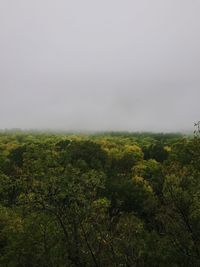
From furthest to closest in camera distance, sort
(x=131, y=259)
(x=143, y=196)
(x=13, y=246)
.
→ (x=143, y=196), (x=13, y=246), (x=131, y=259)

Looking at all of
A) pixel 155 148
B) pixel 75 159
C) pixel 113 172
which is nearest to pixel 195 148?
pixel 113 172

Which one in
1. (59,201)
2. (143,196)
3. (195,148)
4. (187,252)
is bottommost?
(143,196)

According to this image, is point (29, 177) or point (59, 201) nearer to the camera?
point (59, 201)

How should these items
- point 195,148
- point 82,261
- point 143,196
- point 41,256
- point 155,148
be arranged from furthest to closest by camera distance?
1. point 155,148
2. point 143,196
3. point 41,256
4. point 195,148
5. point 82,261

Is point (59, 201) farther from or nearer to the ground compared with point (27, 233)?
farther from the ground

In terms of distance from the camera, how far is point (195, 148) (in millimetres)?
37312

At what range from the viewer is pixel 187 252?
107 feet

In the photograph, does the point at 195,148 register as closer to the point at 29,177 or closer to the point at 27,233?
the point at 29,177

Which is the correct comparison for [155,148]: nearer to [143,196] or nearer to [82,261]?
[143,196]

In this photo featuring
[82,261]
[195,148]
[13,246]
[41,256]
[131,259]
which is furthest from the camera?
[13,246]

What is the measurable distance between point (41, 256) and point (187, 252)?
14401 mm

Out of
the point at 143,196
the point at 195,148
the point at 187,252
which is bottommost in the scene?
the point at 143,196

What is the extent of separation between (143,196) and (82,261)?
5207cm

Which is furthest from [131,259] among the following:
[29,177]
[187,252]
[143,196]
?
[143,196]
